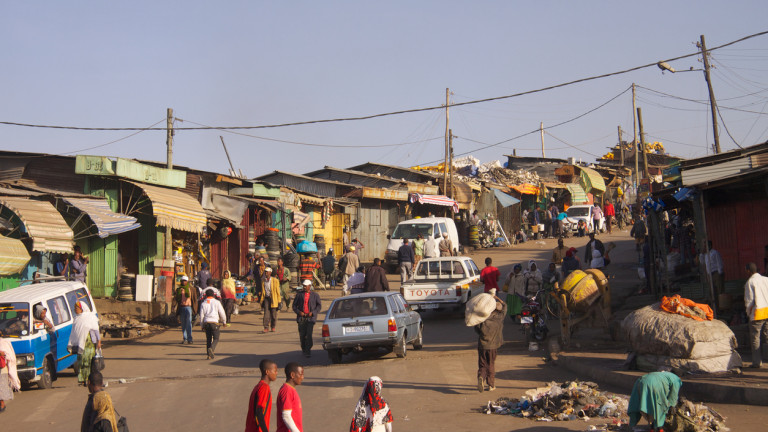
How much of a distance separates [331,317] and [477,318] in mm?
4057

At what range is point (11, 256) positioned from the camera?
1727 cm

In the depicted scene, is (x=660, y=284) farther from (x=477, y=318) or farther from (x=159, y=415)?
(x=159, y=415)

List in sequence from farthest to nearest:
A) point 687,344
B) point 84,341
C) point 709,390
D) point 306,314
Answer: point 306,314
point 84,341
point 687,344
point 709,390

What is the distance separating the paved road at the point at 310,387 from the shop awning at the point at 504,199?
23118 millimetres

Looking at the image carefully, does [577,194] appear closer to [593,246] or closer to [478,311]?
[593,246]

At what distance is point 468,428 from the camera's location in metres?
9.43

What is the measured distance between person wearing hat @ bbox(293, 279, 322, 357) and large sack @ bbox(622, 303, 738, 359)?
7048mm

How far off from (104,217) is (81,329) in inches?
283

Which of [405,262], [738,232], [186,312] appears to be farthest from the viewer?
[405,262]

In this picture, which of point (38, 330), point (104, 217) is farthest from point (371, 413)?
point (104, 217)

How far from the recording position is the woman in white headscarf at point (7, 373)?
468 inches

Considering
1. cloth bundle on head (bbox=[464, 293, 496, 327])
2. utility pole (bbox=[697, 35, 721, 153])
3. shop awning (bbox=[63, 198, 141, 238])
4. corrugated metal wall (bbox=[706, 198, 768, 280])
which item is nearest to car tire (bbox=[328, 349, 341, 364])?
cloth bundle on head (bbox=[464, 293, 496, 327])

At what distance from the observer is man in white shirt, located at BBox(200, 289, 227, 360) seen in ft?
53.4

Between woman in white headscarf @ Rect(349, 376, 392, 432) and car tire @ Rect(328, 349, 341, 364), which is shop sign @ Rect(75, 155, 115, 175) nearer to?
car tire @ Rect(328, 349, 341, 364)
